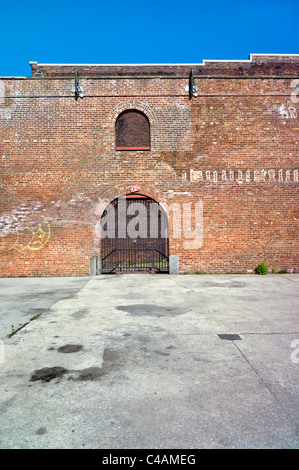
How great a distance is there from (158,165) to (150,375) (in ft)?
26.2

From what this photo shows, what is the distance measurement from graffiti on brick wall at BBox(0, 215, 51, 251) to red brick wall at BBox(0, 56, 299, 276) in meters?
0.03

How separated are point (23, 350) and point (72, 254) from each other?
21.2ft

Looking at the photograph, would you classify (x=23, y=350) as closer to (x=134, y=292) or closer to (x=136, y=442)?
(x=136, y=442)

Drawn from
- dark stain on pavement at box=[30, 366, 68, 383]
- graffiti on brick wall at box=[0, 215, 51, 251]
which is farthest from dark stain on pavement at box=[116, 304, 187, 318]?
graffiti on brick wall at box=[0, 215, 51, 251]

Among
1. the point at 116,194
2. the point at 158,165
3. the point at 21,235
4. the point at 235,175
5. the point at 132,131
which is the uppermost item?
the point at 132,131

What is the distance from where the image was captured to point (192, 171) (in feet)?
33.7

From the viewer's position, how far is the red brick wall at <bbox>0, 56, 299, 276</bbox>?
10109mm

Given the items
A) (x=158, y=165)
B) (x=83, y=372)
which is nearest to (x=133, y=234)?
(x=158, y=165)

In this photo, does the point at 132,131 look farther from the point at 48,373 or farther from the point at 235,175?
the point at 48,373

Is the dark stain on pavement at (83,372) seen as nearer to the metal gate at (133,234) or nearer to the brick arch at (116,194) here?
the brick arch at (116,194)

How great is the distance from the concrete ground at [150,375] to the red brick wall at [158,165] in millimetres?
4010

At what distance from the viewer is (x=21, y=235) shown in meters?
10.1

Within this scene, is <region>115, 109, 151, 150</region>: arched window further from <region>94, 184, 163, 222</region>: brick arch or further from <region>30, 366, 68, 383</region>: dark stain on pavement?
<region>30, 366, 68, 383</region>: dark stain on pavement
